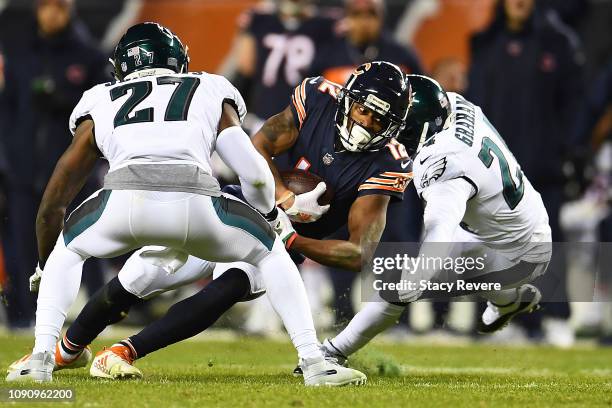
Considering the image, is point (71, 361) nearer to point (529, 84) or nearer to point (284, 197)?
point (284, 197)

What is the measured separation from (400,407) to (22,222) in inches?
209

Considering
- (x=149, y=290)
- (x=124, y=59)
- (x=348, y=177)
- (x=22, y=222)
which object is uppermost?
(x=124, y=59)

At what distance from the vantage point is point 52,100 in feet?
28.8

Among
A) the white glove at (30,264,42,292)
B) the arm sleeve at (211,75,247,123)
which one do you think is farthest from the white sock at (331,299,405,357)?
the white glove at (30,264,42,292)

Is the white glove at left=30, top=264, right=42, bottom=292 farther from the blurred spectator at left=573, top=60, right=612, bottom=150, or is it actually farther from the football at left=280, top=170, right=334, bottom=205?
the blurred spectator at left=573, top=60, right=612, bottom=150

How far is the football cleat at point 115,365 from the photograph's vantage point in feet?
16.5

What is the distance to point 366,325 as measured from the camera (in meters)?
5.68

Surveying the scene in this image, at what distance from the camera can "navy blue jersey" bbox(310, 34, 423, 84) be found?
8734 mm

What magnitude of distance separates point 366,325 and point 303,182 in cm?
71

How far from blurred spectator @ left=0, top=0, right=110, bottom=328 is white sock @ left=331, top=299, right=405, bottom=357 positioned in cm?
346

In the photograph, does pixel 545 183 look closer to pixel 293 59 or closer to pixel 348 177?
pixel 293 59

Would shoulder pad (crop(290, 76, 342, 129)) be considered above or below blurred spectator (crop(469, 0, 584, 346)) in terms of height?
above

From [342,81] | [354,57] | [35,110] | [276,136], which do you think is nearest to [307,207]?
[276,136]

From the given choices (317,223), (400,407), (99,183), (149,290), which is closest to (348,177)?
(317,223)
